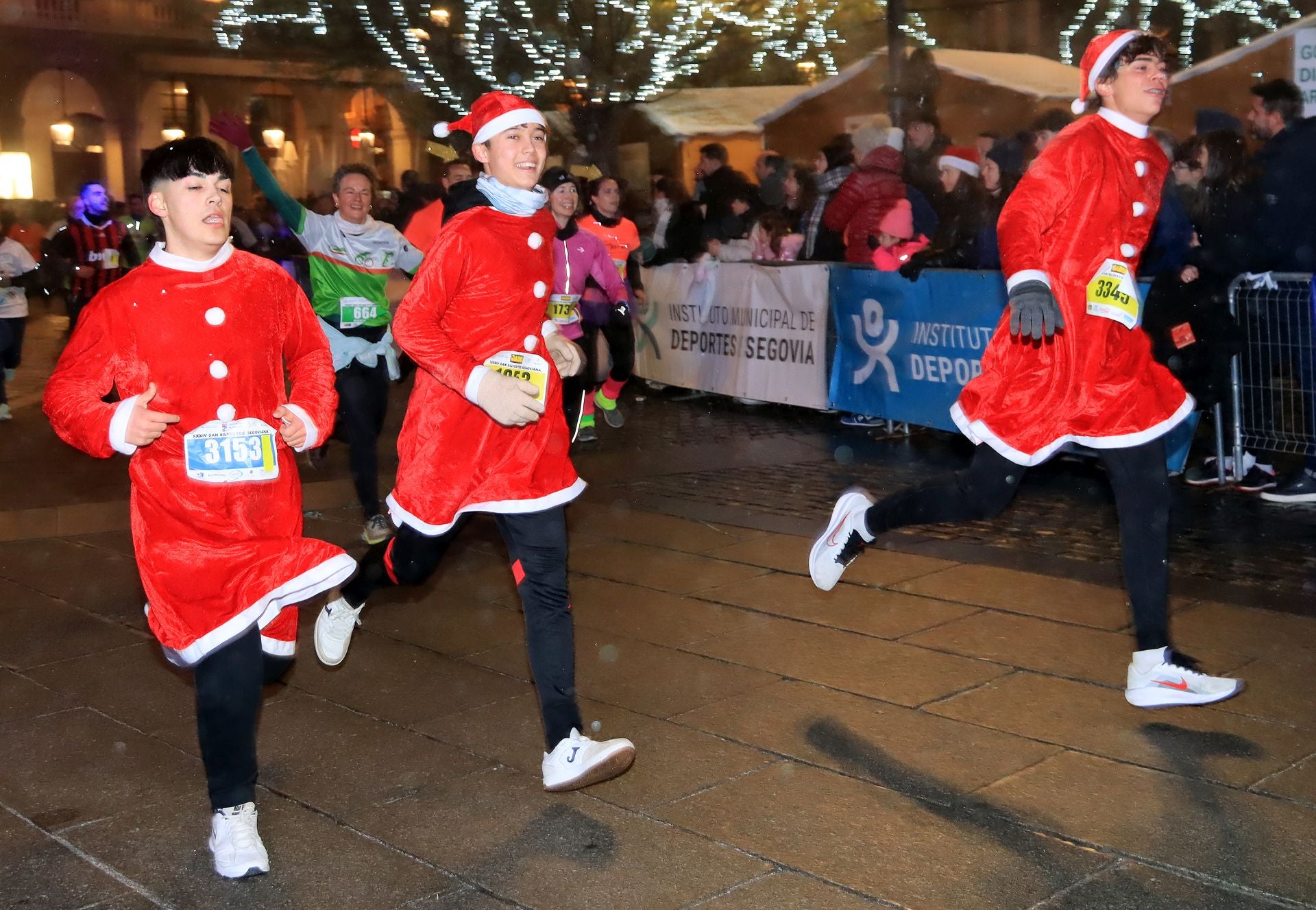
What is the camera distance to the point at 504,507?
162 inches

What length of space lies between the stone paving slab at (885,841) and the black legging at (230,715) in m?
1.09

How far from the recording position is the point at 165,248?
3689 mm

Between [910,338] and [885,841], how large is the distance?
23.4 feet

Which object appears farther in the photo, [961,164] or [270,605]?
[961,164]

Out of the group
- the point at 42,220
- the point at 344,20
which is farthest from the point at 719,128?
the point at 42,220

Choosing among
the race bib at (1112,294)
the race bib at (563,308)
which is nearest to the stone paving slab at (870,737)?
the race bib at (1112,294)

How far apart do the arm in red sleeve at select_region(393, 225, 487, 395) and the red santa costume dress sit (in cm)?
45

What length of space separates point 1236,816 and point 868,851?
98cm

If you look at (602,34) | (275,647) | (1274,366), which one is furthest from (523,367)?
(602,34)

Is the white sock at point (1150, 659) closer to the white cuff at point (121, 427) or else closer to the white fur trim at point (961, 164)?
the white cuff at point (121, 427)

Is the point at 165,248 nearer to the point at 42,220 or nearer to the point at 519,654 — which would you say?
the point at 519,654

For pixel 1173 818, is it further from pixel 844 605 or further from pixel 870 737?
pixel 844 605

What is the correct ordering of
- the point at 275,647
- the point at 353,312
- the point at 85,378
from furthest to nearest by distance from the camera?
the point at 353,312 < the point at 275,647 < the point at 85,378

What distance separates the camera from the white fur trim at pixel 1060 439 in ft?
15.1
